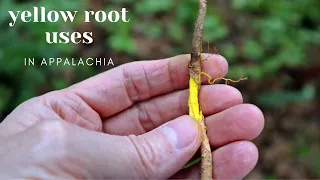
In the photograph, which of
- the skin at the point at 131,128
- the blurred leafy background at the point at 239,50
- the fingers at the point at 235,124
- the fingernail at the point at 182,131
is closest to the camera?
the skin at the point at 131,128

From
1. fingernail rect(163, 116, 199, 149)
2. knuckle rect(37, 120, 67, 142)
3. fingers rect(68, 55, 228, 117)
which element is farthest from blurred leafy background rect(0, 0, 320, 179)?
knuckle rect(37, 120, 67, 142)

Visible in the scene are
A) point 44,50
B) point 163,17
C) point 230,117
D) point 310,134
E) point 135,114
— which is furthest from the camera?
point 163,17

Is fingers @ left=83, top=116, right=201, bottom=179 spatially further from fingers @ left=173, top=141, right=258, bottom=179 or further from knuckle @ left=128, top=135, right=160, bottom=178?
fingers @ left=173, top=141, right=258, bottom=179

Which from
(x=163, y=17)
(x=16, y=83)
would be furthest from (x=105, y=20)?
(x=16, y=83)

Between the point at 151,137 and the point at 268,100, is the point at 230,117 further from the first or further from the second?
the point at 268,100

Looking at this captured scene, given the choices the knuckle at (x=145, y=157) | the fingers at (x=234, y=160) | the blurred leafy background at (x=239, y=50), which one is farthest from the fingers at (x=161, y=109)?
the blurred leafy background at (x=239, y=50)

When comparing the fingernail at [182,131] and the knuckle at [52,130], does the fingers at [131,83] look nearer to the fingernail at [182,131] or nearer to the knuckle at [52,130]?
the fingernail at [182,131]
